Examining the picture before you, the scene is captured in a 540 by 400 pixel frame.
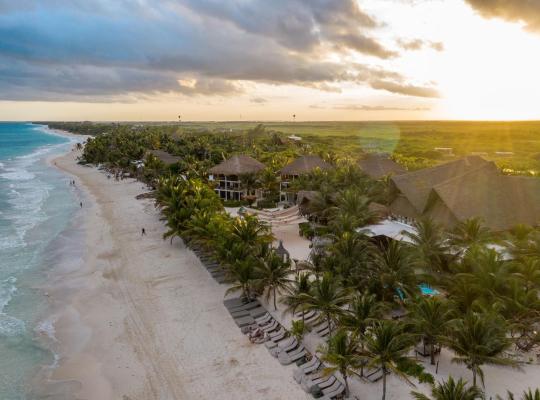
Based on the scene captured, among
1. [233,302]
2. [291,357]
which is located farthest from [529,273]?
[233,302]

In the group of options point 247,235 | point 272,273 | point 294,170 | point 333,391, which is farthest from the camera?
point 294,170

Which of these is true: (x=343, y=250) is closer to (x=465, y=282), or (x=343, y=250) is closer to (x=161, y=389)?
(x=465, y=282)

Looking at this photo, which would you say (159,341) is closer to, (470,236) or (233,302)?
(233,302)

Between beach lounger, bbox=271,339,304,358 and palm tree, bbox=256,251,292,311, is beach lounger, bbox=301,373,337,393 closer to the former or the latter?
beach lounger, bbox=271,339,304,358

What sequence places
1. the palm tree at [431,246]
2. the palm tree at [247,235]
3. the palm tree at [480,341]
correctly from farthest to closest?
the palm tree at [247,235]
the palm tree at [431,246]
the palm tree at [480,341]

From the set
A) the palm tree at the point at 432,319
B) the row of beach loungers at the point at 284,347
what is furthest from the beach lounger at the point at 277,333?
the palm tree at the point at 432,319

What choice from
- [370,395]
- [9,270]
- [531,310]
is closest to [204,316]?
[370,395]

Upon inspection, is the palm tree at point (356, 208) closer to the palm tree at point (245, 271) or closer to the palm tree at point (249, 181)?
the palm tree at point (245, 271)
